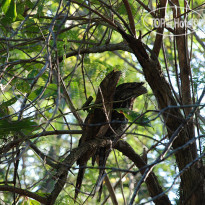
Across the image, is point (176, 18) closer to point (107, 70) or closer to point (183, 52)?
point (183, 52)

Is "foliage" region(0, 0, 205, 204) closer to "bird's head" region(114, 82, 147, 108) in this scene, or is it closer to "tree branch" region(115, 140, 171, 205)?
"tree branch" region(115, 140, 171, 205)

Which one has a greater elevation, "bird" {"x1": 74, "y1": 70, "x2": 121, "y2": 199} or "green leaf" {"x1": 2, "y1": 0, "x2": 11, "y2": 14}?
"green leaf" {"x1": 2, "y1": 0, "x2": 11, "y2": 14}

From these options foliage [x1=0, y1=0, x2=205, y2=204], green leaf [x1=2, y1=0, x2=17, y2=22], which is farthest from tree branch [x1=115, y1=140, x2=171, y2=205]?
green leaf [x1=2, y1=0, x2=17, y2=22]

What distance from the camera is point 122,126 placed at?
9.29 feet

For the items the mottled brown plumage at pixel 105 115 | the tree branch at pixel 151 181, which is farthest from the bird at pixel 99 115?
the tree branch at pixel 151 181

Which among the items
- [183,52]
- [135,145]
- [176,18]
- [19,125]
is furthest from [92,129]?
[135,145]

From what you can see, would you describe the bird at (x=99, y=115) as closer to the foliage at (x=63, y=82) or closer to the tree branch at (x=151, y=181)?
the foliage at (x=63, y=82)

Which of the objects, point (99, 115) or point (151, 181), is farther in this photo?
point (99, 115)

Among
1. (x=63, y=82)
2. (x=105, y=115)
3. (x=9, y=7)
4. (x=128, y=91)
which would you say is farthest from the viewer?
(x=128, y=91)

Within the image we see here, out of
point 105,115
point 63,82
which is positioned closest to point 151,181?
point 105,115

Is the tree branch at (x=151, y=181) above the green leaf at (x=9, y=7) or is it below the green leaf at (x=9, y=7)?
below

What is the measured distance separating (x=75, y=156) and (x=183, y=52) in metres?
1.27

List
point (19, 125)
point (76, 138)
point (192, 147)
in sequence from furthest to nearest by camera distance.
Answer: point (76, 138), point (192, 147), point (19, 125)

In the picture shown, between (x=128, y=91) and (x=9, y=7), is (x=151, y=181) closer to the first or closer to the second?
(x=128, y=91)
